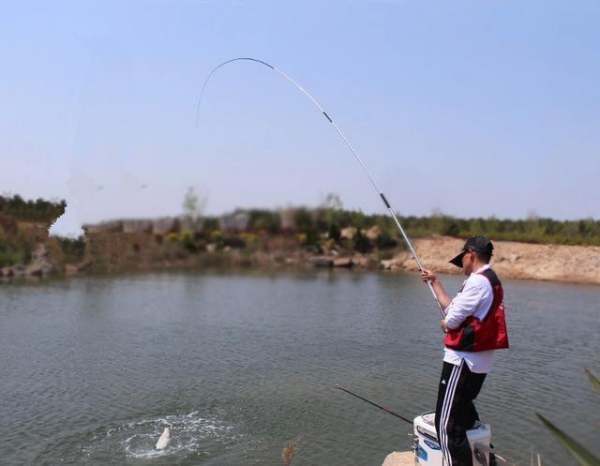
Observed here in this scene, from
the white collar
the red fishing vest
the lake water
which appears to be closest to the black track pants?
the red fishing vest

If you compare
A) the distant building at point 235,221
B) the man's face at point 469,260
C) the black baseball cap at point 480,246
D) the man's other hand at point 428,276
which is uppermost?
the distant building at point 235,221

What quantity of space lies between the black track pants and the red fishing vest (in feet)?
0.59

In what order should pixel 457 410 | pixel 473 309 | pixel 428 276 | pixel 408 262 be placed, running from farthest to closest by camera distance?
pixel 408 262
pixel 428 276
pixel 457 410
pixel 473 309

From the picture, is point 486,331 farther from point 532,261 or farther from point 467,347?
point 532,261

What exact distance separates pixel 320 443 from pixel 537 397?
4.89 meters

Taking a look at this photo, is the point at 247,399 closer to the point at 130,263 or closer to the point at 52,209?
the point at 52,209

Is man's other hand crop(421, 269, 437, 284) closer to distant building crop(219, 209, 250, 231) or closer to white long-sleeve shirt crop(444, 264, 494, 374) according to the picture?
white long-sleeve shirt crop(444, 264, 494, 374)

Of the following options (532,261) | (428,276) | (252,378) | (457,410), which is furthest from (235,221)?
(457,410)

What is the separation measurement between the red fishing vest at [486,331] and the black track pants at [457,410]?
18cm

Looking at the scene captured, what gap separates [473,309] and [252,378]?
307 inches

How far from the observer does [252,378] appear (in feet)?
39.4

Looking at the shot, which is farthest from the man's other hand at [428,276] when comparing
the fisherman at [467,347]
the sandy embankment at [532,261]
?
the sandy embankment at [532,261]

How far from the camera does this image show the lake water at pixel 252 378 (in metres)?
8.52

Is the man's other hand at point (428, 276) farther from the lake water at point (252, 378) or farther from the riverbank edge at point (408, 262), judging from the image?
the riverbank edge at point (408, 262)
